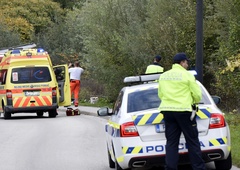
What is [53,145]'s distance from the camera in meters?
16.6

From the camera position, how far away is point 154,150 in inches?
411

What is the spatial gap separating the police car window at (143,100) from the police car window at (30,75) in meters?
15.6

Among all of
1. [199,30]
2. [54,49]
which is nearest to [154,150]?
[199,30]

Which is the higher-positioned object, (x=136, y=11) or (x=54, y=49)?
(x=136, y=11)

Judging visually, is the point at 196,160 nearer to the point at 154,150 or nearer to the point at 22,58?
the point at 154,150

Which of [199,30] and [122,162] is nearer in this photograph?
[122,162]

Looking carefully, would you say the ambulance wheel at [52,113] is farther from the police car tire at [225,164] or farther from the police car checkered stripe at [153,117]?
the police car checkered stripe at [153,117]

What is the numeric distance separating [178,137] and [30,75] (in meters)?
17.2

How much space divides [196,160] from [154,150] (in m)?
0.68

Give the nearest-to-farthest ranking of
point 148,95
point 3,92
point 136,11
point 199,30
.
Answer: point 148,95, point 199,30, point 3,92, point 136,11

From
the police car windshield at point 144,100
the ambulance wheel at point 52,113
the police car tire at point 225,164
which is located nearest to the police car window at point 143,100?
the police car windshield at point 144,100

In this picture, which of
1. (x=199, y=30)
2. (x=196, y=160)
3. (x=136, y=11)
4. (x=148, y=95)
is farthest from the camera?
(x=136, y=11)

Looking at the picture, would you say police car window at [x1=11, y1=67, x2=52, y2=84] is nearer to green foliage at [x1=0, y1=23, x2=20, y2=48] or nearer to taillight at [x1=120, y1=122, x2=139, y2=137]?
taillight at [x1=120, y1=122, x2=139, y2=137]

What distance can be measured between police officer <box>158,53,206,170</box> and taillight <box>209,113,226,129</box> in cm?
49
